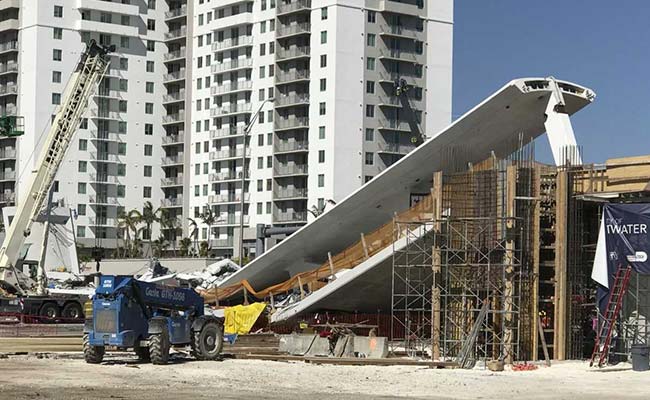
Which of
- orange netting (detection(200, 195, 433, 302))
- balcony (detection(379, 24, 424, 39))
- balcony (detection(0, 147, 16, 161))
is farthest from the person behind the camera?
balcony (detection(0, 147, 16, 161))

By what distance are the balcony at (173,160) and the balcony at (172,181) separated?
1752 millimetres

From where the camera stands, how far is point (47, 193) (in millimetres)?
61625

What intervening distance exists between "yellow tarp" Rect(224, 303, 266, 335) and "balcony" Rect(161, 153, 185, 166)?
82.4 m

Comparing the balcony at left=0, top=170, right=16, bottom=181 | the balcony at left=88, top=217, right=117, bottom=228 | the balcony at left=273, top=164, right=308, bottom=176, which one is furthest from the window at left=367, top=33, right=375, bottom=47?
the balcony at left=0, top=170, right=16, bottom=181

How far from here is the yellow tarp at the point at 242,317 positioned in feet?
163

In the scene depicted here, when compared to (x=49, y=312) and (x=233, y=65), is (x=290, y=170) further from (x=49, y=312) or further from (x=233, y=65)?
(x=49, y=312)

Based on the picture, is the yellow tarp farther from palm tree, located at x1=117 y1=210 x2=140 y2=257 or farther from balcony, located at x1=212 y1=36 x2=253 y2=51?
palm tree, located at x1=117 y1=210 x2=140 y2=257

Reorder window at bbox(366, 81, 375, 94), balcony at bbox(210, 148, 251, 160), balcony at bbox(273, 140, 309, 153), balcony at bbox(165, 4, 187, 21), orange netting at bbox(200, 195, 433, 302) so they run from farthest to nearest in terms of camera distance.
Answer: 1. balcony at bbox(165, 4, 187, 21)
2. balcony at bbox(210, 148, 251, 160)
3. balcony at bbox(273, 140, 309, 153)
4. window at bbox(366, 81, 375, 94)
5. orange netting at bbox(200, 195, 433, 302)

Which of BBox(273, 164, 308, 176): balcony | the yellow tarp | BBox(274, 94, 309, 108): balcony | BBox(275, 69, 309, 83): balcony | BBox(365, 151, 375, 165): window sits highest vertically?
BBox(275, 69, 309, 83): balcony

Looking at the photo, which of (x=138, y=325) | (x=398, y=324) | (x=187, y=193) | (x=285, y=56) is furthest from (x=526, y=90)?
(x=187, y=193)

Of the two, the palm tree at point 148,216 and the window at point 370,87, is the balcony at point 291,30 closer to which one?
the window at point 370,87

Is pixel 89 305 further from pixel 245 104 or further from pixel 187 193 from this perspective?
pixel 187 193

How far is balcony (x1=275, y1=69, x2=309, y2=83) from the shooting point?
118 metres

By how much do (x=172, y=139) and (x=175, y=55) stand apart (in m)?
9.58
